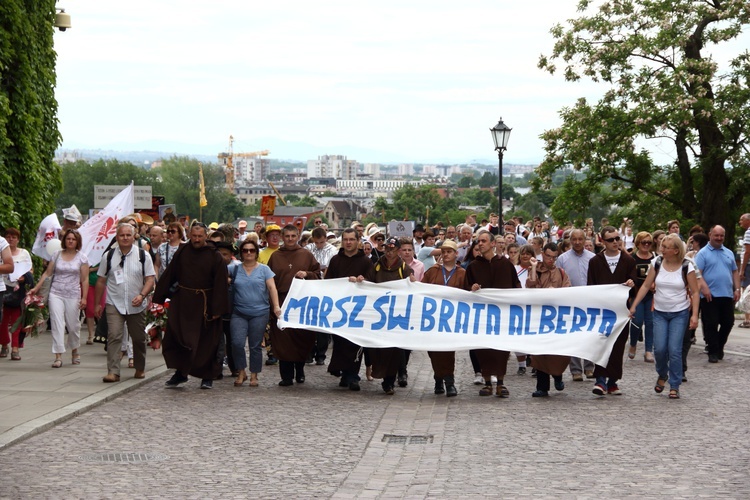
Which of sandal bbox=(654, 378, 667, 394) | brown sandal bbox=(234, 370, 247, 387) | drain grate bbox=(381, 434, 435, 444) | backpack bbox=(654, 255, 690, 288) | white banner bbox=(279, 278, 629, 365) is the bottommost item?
brown sandal bbox=(234, 370, 247, 387)

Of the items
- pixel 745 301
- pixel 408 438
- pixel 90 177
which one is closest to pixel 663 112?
pixel 745 301

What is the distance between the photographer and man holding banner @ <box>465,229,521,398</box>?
13742mm

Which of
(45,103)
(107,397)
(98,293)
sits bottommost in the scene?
(107,397)

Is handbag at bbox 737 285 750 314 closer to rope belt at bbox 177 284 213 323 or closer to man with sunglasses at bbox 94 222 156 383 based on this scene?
rope belt at bbox 177 284 213 323

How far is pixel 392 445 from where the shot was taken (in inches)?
421

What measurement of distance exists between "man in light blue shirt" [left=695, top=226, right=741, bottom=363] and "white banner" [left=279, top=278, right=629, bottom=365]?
3473 millimetres

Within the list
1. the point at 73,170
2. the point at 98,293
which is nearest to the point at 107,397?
the point at 98,293

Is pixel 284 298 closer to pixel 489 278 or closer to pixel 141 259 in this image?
pixel 141 259

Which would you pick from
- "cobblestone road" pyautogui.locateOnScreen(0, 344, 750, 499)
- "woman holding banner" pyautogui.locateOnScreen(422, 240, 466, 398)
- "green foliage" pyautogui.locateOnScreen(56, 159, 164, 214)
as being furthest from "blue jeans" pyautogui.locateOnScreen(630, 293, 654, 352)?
"green foliage" pyautogui.locateOnScreen(56, 159, 164, 214)

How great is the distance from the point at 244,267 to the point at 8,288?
3.59 m

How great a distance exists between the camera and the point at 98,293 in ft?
48.3

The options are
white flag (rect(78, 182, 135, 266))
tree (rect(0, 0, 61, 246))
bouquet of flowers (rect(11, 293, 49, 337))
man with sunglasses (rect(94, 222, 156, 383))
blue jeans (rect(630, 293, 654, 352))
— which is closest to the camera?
man with sunglasses (rect(94, 222, 156, 383))

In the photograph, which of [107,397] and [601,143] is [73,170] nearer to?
[601,143]

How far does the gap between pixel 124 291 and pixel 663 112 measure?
2422cm
